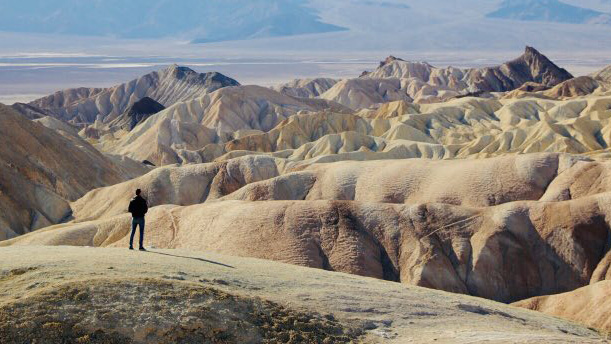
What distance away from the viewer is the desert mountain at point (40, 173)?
7612 centimetres

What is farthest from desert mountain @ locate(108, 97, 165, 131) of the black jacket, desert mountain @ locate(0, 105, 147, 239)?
the black jacket

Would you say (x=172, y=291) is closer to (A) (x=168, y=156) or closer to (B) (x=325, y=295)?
(B) (x=325, y=295)

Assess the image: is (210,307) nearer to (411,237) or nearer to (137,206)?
(137,206)

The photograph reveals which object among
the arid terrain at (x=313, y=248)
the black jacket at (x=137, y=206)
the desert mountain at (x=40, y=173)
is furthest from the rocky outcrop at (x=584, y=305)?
the desert mountain at (x=40, y=173)

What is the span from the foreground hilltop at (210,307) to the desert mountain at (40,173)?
43870 millimetres

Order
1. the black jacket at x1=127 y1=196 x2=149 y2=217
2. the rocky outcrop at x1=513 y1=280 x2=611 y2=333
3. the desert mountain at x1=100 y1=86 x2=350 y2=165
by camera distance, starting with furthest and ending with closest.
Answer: the desert mountain at x1=100 y1=86 x2=350 y2=165
the rocky outcrop at x1=513 y1=280 x2=611 y2=333
the black jacket at x1=127 y1=196 x2=149 y2=217

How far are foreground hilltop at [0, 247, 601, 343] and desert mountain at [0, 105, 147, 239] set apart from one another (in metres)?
43.9

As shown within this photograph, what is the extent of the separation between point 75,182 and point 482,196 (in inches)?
1722

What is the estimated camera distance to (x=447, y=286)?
160 ft

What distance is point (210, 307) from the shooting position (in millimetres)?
25625

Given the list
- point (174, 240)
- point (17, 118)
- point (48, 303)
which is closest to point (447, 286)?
point (174, 240)

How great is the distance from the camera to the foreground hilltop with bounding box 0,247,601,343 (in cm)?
2411

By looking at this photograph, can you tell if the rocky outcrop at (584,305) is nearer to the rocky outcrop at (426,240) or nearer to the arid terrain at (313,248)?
the arid terrain at (313,248)

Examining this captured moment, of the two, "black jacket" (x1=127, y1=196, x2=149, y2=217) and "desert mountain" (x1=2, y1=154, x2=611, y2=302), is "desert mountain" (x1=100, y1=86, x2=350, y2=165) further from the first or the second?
"black jacket" (x1=127, y1=196, x2=149, y2=217)
